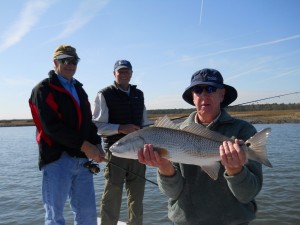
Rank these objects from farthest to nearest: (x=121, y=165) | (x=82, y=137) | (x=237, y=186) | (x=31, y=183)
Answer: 1. (x=31, y=183)
2. (x=121, y=165)
3. (x=82, y=137)
4. (x=237, y=186)

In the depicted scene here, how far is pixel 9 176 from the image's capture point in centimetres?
1650

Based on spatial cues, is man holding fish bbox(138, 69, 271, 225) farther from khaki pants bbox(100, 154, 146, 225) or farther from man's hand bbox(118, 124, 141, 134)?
khaki pants bbox(100, 154, 146, 225)

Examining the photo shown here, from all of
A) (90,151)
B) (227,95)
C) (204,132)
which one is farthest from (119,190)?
(204,132)

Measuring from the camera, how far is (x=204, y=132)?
3.39 m

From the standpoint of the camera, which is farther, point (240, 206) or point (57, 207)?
point (57, 207)

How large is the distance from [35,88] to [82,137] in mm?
986

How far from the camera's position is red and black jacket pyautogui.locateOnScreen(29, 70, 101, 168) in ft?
16.1

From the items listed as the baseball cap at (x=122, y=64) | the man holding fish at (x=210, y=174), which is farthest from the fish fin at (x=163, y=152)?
the baseball cap at (x=122, y=64)

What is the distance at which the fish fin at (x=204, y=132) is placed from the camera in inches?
129

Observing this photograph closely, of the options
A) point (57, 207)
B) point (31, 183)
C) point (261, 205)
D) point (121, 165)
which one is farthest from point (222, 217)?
point (31, 183)

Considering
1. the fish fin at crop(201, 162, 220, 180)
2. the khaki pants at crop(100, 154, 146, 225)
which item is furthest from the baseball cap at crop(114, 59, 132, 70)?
the fish fin at crop(201, 162, 220, 180)

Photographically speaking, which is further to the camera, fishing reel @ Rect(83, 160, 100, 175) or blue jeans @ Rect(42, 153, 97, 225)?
fishing reel @ Rect(83, 160, 100, 175)

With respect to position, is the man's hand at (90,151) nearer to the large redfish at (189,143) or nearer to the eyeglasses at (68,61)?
the eyeglasses at (68,61)

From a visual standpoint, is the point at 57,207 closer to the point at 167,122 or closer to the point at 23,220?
the point at 167,122
